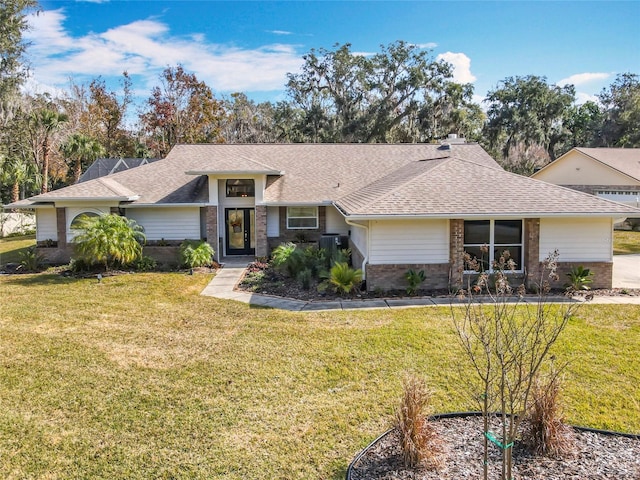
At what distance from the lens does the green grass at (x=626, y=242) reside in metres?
21.0

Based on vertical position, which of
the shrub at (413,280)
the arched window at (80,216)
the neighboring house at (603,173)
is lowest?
the shrub at (413,280)

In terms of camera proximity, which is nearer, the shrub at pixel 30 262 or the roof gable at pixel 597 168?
the shrub at pixel 30 262

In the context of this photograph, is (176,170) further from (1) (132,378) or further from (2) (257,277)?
(1) (132,378)

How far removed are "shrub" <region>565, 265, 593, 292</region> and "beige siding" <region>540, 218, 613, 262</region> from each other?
0.37 m

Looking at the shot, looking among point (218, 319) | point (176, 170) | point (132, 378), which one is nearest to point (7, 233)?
point (176, 170)

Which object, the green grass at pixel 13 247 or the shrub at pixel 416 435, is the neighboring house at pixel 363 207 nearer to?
the green grass at pixel 13 247

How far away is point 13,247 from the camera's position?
23156 millimetres

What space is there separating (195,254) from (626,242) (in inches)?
863

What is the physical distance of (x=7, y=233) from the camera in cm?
2892

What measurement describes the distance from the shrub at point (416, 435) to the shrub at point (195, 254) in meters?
12.9

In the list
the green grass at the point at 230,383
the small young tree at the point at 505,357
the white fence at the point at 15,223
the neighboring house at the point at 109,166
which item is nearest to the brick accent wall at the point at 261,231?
the green grass at the point at 230,383

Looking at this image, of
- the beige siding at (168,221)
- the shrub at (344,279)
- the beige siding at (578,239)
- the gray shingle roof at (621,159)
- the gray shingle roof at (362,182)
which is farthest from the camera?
the gray shingle roof at (621,159)

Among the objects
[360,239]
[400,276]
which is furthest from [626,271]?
[360,239]

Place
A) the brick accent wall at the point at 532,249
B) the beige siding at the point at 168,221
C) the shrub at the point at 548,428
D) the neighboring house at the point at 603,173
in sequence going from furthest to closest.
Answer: the neighboring house at the point at 603,173
the beige siding at the point at 168,221
the brick accent wall at the point at 532,249
the shrub at the point at 548,428
